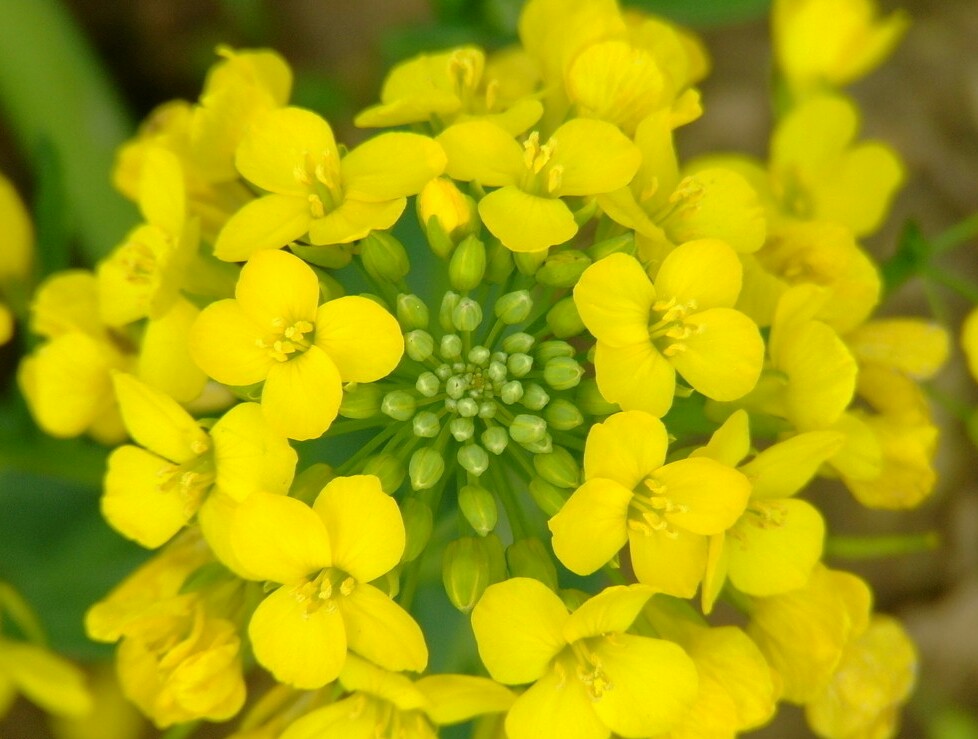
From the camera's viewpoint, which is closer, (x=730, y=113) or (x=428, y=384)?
(x=428, y=384)

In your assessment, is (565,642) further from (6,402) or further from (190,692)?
(6,402)

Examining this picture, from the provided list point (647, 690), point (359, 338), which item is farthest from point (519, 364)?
point (647, 690)

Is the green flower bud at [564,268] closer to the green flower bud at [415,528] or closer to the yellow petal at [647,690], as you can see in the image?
the green flower bud at [415,528]

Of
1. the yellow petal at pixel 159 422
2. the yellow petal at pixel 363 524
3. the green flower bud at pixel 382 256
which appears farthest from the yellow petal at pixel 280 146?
the yellow petal at pixel 363 524

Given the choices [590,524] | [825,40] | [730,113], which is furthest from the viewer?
[730,113]

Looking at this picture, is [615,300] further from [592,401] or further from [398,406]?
[398,406]

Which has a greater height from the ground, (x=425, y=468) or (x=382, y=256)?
(x=382, y=256)

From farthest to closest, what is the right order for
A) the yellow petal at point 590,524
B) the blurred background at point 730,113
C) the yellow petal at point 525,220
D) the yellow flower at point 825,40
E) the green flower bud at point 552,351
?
the blurred background at point 730,113
the yellow flower at point 825,40
the green flower bud at point 552,351
the yellow petal at point 525,220
the yellow petal at point 590,524
